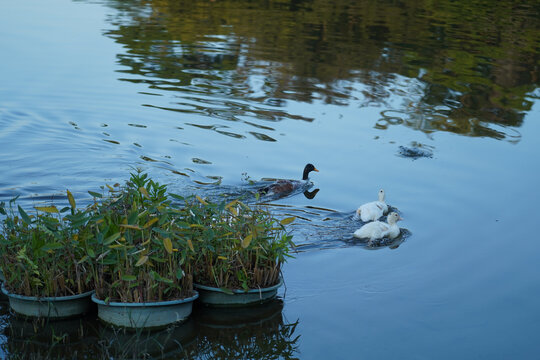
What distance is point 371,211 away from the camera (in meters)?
8.38

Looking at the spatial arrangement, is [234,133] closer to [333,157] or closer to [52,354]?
[333,157]

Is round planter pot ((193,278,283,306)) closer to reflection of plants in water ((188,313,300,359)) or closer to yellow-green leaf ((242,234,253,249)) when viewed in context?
reflection of plants in water ((188,313,300,359))

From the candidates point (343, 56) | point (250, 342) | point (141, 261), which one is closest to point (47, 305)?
point (141, 261)

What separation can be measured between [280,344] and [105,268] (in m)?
1.61

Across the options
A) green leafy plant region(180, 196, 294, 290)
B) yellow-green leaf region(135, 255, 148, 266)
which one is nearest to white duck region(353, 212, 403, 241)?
green leafy plant region(180, 196, 294, 290)

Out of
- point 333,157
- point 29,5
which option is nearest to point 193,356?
point 333,157

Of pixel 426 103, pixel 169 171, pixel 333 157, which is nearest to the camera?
pixel 169 171

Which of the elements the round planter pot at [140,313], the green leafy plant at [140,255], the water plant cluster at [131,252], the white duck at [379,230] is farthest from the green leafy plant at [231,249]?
the white duck at [379,230]

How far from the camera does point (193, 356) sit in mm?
5422

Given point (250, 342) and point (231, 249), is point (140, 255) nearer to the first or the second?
point (231, 249)

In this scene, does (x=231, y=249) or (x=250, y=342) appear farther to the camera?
(x=231, y=249)

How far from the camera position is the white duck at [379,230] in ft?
26.1

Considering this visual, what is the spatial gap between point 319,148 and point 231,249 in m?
5.64

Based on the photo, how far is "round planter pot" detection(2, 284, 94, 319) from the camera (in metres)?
5.70
